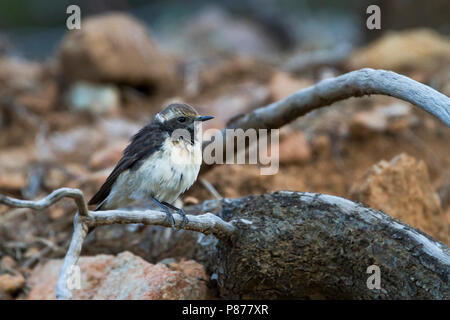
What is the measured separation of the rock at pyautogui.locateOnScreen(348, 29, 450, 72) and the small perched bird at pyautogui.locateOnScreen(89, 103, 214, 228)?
15.1 ft

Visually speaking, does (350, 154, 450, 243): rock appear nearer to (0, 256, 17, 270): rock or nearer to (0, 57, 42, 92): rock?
(0, 256, 17, 270): rock

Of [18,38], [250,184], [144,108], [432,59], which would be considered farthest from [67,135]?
[18,38]

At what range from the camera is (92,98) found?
28.4 feet

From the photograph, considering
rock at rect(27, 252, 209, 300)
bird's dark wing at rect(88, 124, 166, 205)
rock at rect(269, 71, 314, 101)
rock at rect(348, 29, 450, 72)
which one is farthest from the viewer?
rock at rect(348, 29, 450, 72)

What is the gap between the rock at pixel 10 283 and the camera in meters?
4.63

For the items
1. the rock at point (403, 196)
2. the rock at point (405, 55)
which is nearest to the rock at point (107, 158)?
the rock at point (403, 196)

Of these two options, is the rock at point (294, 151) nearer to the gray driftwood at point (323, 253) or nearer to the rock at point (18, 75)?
the gray driftwood at point (323, 253)

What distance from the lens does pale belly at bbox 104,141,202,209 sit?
4223 millimetres

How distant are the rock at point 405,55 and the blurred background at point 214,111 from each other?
0.02m

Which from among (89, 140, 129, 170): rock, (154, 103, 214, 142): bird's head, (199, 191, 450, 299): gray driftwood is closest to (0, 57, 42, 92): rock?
(89, 140, 129, 170): rock

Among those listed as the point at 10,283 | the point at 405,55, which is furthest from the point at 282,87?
the point at 10,283

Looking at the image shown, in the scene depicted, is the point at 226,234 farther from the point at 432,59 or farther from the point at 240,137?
the point at 432,59

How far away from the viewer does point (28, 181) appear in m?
6.52
